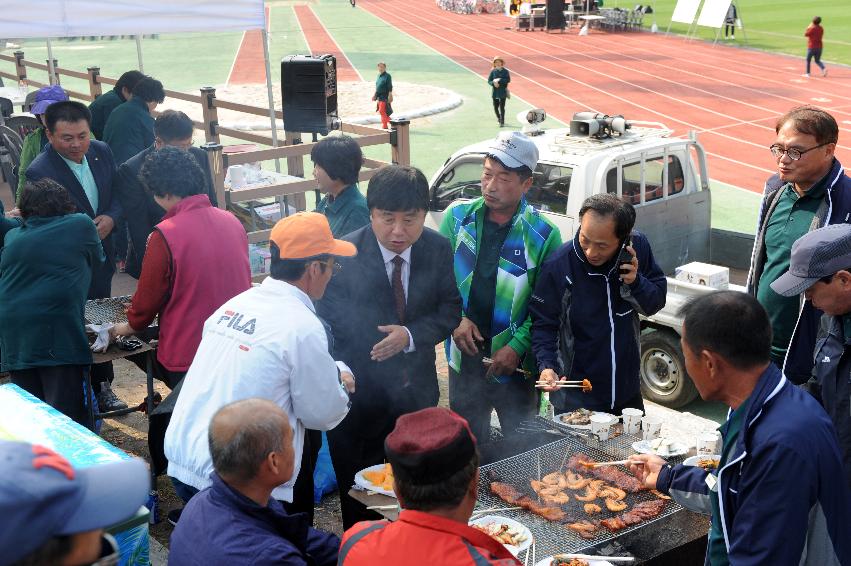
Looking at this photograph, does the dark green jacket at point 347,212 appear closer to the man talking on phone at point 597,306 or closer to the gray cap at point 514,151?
the gray cap at point 514,151

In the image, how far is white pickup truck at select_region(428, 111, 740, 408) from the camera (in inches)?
331

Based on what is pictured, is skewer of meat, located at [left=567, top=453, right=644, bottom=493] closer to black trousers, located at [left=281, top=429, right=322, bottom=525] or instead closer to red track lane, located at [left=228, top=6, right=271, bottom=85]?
black trousers, located at [left=281, top=429, right=322, bottom=525]

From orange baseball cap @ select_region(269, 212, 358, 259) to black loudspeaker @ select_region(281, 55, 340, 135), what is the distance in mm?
6275

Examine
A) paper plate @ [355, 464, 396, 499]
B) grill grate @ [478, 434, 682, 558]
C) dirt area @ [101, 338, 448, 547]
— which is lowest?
dirt area @ [101, 338, 448, 547]

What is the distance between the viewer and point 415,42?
135 ft

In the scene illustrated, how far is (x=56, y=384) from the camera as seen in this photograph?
220 inches

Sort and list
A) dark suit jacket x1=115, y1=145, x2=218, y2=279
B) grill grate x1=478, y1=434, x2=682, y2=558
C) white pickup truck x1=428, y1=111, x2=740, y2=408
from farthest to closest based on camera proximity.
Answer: white pickup truck x1=428, y1=111, x2=740, y2=408 → dark suit jacket x1=115, y1=145, x2=218, y2=279 → grill grate x1=478, y1=434, x2=682, y2=558

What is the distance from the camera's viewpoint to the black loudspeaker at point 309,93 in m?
10.1

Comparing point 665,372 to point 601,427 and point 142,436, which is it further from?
point 142,436

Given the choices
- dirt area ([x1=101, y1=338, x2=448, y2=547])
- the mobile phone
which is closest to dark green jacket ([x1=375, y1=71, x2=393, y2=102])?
dirt area ([x1=101, y1=338, x2=448, y2=547])

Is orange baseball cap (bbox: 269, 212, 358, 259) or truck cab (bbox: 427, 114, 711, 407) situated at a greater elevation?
orange baseball cap (bbox: 269, 212, 358, 259)

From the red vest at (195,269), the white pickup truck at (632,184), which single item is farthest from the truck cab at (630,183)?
the red vest at (195,269)

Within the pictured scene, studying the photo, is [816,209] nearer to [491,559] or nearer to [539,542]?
[539,542]

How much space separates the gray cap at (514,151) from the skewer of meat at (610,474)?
1.70 m
